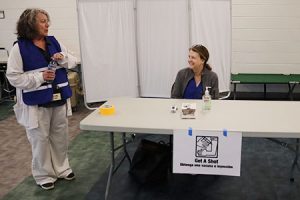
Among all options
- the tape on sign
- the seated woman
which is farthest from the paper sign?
the seated woman

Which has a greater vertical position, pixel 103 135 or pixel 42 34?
pixel 42 34

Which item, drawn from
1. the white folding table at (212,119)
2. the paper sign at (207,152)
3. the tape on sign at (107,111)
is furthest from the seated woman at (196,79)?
the paper sign at (207,152)

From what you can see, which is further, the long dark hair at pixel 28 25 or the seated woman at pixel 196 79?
the seated woman at pixel 196 79

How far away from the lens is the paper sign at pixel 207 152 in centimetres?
187

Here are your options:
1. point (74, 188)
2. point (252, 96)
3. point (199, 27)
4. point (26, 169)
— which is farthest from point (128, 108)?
point (252, 96)

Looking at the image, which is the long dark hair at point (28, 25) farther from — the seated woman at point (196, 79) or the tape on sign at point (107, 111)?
the seated woman at point (196, 79)

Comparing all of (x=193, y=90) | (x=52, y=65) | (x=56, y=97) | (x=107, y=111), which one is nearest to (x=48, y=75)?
(x=52, y=65)

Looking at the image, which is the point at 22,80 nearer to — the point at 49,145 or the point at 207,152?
the point at 49,145

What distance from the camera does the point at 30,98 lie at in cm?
235

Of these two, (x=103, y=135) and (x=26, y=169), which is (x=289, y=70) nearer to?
(x=103, y=135)

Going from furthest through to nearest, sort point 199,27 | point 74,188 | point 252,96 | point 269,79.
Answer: point 252,96 → point 269,79 → point 199,27 → point 74,188

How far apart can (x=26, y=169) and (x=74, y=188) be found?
67 centimetres

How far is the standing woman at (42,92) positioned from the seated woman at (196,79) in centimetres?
94

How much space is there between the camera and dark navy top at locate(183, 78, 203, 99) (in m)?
2.77
